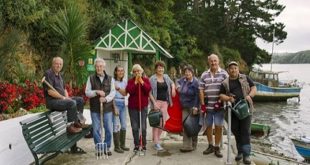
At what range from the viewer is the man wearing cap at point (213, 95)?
665 cm

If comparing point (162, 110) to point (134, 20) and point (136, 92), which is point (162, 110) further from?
point (134, 20)

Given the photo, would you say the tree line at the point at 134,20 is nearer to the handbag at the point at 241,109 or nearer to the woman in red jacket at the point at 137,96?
the woman in red jacket at the point at 137,96

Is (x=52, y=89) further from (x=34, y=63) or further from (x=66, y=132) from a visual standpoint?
(x=34, y=63)

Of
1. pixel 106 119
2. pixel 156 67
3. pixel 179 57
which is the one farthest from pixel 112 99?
pixel 179 57

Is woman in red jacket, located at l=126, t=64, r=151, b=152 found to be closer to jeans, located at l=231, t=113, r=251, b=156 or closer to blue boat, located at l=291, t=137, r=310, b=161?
jeans, located at l=231, t=113, r=251, b=156

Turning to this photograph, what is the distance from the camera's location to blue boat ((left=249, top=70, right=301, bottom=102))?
121 feet

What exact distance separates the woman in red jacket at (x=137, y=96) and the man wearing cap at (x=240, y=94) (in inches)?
54.2

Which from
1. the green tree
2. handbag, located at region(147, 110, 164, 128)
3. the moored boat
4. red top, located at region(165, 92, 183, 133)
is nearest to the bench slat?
handbag, located at region(147, 110, 164, 128)

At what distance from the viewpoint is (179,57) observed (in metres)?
33.5

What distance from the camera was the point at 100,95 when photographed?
6.49 meters

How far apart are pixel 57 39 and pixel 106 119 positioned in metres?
8.96

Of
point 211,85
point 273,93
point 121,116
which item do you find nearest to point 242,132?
point 211,85

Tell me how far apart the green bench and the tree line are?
2.54 metres

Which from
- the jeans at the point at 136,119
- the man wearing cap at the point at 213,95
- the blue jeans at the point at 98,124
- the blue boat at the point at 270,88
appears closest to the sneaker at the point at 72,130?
the blue jeans at the point at 98,124
